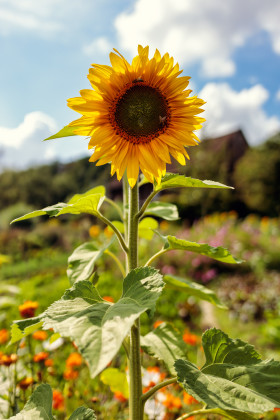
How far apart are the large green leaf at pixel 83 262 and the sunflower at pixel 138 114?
313 millimetres

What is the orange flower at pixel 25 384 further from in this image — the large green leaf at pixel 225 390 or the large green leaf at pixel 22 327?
the large green leaf at pixel 225 390

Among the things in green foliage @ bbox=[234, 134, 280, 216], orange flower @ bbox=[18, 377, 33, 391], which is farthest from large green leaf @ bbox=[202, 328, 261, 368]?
green foliage @ bbox=[234, 134, 280, 216]

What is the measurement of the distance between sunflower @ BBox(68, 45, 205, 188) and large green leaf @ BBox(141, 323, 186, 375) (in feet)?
2.00

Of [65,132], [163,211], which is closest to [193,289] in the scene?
[163,211]

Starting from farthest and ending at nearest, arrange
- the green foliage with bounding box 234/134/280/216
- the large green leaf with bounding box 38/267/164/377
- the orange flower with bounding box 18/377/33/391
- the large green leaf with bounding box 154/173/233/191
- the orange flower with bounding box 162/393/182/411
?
the green foliage with bounding box 234/134/280/216 < the orange flower with bounding box 162/393/182/411 < the orange flower with bounding box 18/377/33/391 < the large green leaf with bounding box 154/173/233/191 < the large green leaf with bounding box 38/267/164/377

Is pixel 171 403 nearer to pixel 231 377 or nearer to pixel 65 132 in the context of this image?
pixel 231 377

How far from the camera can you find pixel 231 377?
3.09 feet

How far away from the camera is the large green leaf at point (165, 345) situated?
124 centimetres

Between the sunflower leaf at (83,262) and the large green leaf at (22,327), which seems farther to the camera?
the sunflower leaf at (83,262)

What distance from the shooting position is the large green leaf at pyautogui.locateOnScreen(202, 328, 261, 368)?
102 centimetres

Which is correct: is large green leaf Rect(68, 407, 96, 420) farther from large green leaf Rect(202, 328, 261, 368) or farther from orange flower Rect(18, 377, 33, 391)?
orange flower Rect(18, 377, 33, 391)

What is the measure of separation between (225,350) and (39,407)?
59cm

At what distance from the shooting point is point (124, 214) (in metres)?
1.43

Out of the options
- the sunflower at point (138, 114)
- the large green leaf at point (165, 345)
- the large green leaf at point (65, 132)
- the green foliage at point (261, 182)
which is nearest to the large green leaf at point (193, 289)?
the large green leaf at point (165, 345)
